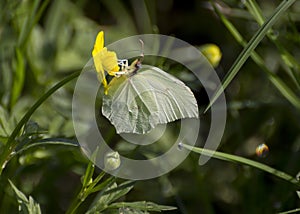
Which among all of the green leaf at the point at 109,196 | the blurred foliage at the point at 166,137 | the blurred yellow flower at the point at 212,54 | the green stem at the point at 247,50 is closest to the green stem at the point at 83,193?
the green leaf at the point at 109,196

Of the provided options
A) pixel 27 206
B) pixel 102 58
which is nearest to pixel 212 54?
pixel 102 58

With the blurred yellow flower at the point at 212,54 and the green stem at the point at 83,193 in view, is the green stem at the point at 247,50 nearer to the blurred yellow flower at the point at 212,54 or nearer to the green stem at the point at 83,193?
the green stem at the point at 83,193

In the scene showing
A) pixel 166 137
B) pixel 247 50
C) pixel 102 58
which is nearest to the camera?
pixel 102 58

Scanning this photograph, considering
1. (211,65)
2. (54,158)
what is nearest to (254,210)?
(211,65)

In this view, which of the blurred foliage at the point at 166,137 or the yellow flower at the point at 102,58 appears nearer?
the yellow flower at the point at 102,58

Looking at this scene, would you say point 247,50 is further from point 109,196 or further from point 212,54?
point 212,54

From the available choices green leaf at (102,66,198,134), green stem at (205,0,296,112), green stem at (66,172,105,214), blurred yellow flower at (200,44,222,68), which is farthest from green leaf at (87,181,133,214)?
blurred yellow flower at (200,44,222,68)

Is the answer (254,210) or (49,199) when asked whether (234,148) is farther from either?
(49,199)
